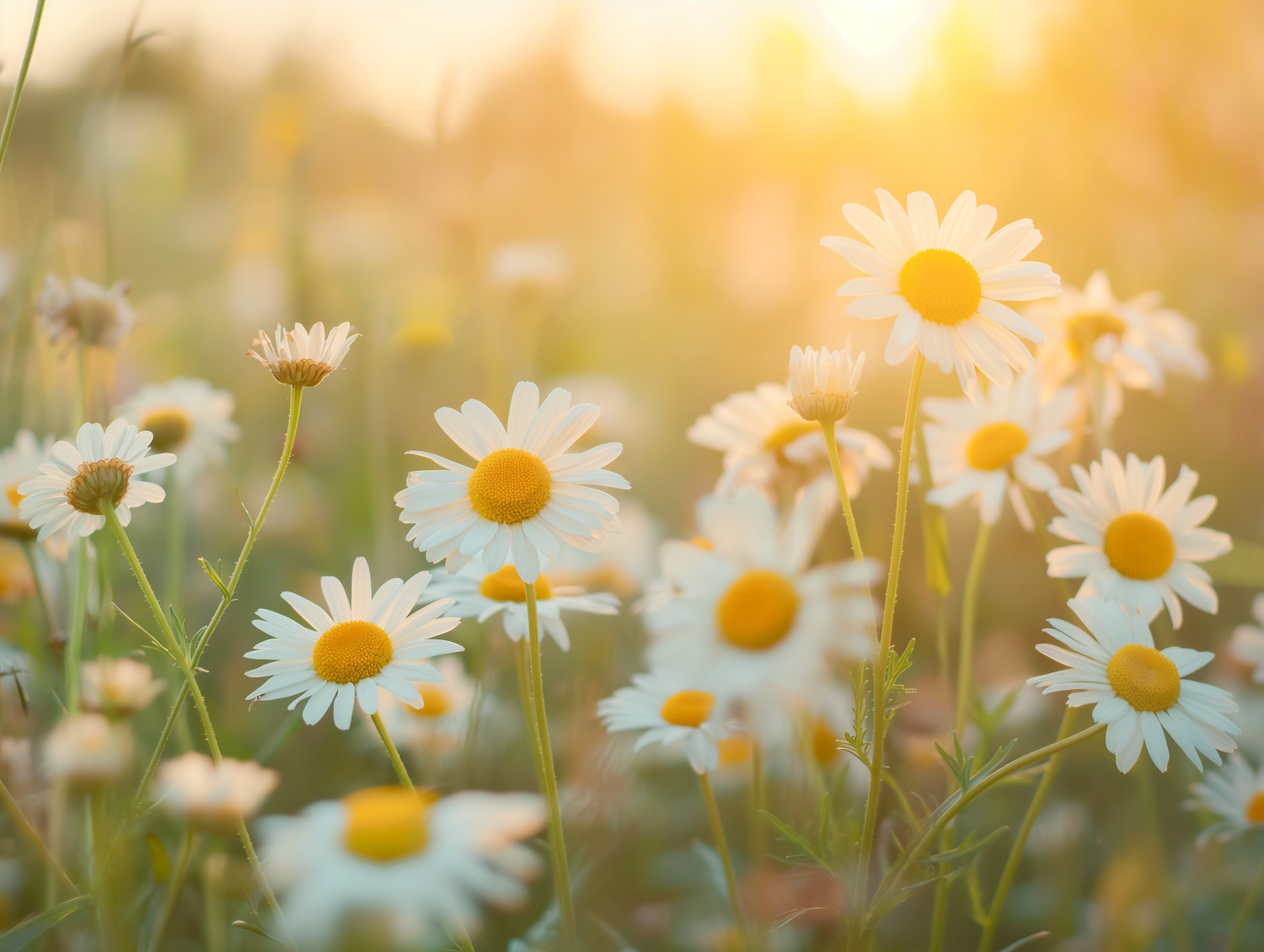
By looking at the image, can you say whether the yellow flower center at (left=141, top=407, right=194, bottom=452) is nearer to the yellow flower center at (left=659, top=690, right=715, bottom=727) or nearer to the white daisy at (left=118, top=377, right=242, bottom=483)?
the white daisy at (left=118, top=377, right=242, bottom=483)

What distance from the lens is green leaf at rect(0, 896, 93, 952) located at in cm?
60

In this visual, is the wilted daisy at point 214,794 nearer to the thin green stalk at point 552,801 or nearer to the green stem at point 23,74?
the thin green stalk at point 552,801

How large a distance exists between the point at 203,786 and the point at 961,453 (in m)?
0.84

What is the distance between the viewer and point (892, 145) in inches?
88.2

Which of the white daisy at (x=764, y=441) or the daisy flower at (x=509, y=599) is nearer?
the daisy flower at (x=509, y=599)

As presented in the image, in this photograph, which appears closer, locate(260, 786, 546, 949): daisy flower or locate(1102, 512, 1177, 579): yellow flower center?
locate(260, 786, 546, 949): daisy flower

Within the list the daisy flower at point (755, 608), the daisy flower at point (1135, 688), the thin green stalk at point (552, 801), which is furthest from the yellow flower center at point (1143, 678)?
the thin green stalk at point (552, 801)

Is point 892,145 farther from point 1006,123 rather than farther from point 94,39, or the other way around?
point 94,39

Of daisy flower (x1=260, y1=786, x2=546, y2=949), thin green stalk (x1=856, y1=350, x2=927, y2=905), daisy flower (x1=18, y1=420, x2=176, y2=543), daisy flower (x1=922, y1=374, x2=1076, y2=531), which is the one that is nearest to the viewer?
daisy flower (x1=260, y1=786, x2=546, y2=949)

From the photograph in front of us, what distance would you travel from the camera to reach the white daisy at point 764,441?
94 centimetres

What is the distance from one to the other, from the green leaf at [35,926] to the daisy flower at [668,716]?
432 millimetres

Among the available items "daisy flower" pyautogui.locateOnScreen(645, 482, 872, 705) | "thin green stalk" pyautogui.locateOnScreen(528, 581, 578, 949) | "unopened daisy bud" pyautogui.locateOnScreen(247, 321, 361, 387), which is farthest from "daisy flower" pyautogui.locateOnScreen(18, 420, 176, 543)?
"daisy flower" pyautogui.locateOnScreen(645, 482, 872, 705)

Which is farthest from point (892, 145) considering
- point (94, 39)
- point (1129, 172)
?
point (94, 39)

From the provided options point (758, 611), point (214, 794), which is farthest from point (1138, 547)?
point (214, 794)
